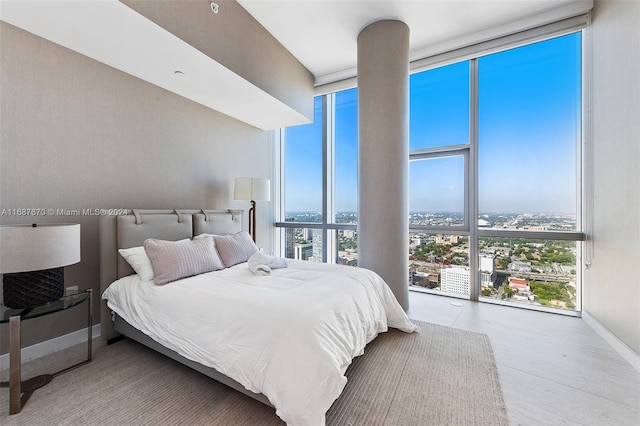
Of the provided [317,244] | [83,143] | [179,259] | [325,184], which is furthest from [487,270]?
[83,143]

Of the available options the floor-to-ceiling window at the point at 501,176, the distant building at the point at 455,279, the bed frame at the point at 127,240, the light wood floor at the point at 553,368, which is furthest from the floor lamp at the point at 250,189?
the distant building at the point at 455,279

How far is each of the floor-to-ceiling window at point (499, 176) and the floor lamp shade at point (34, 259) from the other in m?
3.27

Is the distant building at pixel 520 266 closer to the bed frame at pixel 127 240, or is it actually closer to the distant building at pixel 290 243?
the distant building at pixel 290 243

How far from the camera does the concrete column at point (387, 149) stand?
3.02 meters

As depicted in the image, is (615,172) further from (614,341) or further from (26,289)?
(26,289)

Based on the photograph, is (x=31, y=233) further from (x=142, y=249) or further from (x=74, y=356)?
(x=74, y=356)

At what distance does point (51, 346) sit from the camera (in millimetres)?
2119

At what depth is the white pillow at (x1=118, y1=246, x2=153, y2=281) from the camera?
2160mm

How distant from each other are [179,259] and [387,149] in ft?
7.87

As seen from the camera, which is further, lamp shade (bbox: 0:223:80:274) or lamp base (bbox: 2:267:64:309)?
lamp base (bbox: 2:267:64:309)

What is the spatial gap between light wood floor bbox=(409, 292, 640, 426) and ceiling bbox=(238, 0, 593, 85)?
324 cm

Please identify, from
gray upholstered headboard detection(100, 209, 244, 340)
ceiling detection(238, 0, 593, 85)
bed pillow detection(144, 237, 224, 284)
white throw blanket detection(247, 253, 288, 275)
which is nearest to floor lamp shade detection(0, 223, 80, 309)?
gray upholstered headboard detection(100, 209, 244, 340)

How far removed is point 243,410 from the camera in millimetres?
1541

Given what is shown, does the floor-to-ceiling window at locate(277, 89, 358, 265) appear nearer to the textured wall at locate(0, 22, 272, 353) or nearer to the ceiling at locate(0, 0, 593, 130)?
the ceiling at locate(0, 0, 593, 130)
